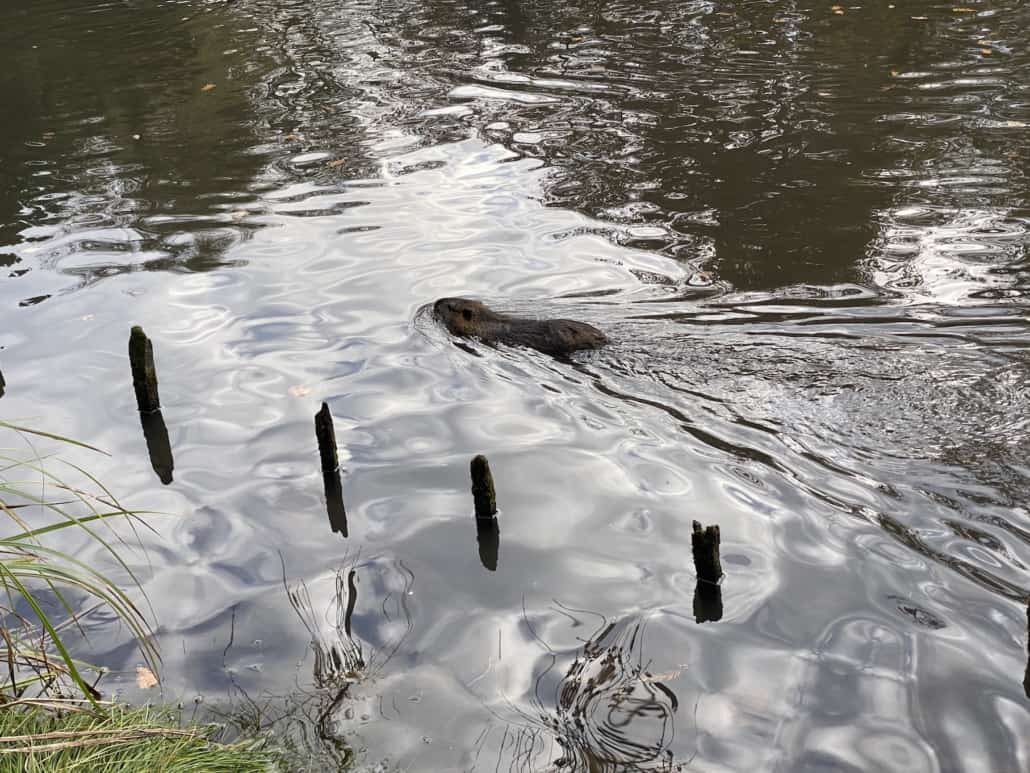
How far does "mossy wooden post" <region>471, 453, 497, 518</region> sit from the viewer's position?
6527 millimetres

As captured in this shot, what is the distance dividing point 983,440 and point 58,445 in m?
6.77

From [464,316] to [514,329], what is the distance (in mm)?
517

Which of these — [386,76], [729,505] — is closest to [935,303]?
[729,505]

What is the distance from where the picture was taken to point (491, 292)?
1054 centimetres

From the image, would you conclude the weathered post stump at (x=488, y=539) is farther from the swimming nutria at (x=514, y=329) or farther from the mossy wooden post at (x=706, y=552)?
the swimming nutria at (x=514, y=329)

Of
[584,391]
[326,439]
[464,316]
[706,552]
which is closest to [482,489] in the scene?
[326,439]

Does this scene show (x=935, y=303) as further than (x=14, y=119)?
No

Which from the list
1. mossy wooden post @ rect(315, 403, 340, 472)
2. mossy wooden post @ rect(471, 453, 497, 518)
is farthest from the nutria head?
mossy wooden post @ rect(471, 453, 497, 518)

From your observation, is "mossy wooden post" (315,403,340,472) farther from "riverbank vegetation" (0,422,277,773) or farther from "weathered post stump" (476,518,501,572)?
"riverbank vegetation" (0,422,277,773)

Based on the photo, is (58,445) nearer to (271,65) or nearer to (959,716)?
(959,716)

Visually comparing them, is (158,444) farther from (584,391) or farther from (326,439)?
(584,391)

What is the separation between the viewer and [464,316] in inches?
370

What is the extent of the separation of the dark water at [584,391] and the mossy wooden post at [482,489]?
252 mm

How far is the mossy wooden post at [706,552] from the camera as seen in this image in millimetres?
5891
